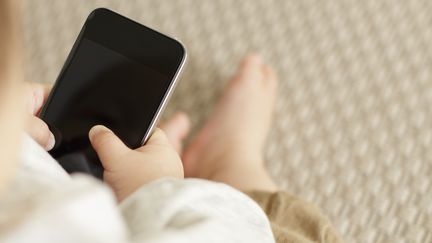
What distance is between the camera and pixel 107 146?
18.7 inches

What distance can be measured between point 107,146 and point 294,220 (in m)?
0.21

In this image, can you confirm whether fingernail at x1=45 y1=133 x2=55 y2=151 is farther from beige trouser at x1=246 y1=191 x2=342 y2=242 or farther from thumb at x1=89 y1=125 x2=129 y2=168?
beige trouser at x1=246 y1=191 x2=342 y2=242

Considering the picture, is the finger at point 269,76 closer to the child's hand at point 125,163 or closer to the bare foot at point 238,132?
the bare foot at point 238,132

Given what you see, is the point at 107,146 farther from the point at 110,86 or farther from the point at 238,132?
the point at 238,132

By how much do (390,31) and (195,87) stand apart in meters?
0.29

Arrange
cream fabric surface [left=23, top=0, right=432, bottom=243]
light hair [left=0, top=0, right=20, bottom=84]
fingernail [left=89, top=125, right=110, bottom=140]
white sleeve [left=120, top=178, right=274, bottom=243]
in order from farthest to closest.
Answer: cream fabric surface [left=23, top=0, right=432, bottom=243]
fingernail [left=89, top=125, right=110, bottom=140]
white sleeve [left=120, top=178, right=274, bottom=243]
light hair [left=0, top=0, right=20, bottom=84]

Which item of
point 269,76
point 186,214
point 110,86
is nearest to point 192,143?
point 269,76

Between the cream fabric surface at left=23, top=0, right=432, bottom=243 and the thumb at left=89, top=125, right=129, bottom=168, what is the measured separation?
0.31m

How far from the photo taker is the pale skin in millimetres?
306

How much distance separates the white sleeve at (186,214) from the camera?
1.26 feet

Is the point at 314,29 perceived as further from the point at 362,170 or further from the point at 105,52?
the point at 105,52

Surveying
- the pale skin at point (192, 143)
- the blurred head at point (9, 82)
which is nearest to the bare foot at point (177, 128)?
the pale skin at point (192, 143)

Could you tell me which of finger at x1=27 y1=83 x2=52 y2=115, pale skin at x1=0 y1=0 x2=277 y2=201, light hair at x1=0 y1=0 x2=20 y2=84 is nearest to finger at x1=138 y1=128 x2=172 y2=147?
pale skin at x1=0 y1=0 x2=277 y2=201

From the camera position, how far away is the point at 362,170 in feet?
2.34
